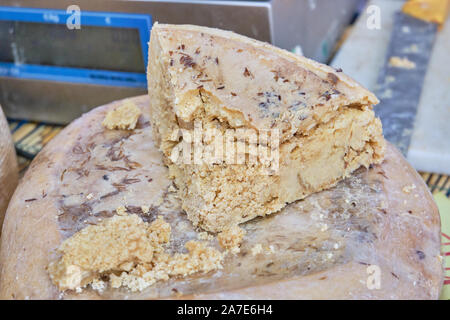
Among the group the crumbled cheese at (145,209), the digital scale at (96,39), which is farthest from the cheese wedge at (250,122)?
the digital scale at (96,39)

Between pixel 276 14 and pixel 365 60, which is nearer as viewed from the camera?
pixel 276 14

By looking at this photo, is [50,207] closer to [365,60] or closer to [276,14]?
[276,14]

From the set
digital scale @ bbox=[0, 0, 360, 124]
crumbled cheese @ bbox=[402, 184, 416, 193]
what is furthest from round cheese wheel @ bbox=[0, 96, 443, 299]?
digital scale @ bbox=[0, 0, 360, 124]

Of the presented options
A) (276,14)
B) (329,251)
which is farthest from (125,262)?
(276,14)

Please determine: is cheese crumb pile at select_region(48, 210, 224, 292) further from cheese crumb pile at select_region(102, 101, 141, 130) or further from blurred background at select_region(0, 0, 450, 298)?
blurred background at select_region(0, 0, 450, 298)

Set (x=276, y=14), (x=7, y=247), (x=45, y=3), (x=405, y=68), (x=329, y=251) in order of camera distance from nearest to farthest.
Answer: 1. (x=329, y=251)
2. (x=7, y=247)
3. (x=276, y=14)
4. (x=45, y=3)
5. (x=405, y=68)
